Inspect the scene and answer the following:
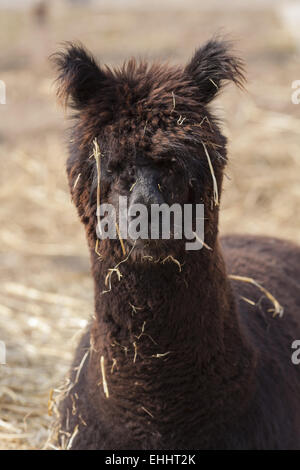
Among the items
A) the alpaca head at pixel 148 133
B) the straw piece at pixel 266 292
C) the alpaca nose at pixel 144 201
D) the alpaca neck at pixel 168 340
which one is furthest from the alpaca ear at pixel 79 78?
the straw piece at pixel 266 292

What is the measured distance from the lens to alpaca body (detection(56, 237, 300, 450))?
3.01 meters

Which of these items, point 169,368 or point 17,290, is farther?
point 17,290

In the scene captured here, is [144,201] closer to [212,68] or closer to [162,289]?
[162,289]

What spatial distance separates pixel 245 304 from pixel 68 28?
17618mm

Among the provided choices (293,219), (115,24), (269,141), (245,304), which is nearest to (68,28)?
(115,24)

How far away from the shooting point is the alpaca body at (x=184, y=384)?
301 centimetres

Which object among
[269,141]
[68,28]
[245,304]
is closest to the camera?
[245,304]

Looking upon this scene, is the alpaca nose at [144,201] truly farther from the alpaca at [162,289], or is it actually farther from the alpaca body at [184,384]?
the alpaca body at [184,384]

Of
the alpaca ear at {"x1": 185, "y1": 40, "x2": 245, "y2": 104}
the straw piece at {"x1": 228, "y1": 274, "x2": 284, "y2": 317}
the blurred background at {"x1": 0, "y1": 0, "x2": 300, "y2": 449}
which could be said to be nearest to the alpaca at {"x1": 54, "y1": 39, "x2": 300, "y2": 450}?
the alpaca ear at {"x1": 185, "y1": 40, "x2": 245, "y2": 104}

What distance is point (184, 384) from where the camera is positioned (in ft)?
10.0

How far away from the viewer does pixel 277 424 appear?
3.26m

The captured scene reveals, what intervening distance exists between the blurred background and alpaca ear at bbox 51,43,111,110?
28cm

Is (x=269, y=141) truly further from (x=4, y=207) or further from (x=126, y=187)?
(x=126, y=187)

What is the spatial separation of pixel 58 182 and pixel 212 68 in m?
6.11
